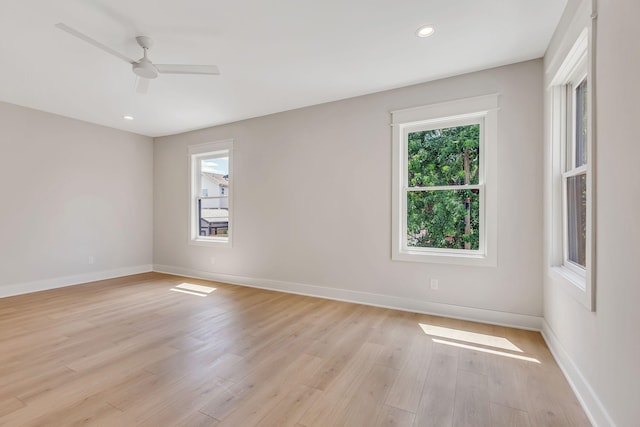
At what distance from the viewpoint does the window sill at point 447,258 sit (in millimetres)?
3188

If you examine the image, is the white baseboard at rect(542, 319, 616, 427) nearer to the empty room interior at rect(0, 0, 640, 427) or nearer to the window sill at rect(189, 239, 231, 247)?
the empty room interior at rect(0, 0, 640, 427)

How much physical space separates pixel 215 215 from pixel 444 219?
3975mm

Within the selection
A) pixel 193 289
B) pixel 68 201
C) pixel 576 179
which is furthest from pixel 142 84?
pixel 576 179

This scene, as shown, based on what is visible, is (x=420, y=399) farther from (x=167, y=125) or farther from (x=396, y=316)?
(x=167, y=125)

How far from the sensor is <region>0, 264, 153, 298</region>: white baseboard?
4.22 meters

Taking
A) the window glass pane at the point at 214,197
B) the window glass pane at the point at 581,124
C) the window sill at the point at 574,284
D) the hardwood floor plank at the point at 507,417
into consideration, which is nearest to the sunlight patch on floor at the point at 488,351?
the window sill at the point at 574,284

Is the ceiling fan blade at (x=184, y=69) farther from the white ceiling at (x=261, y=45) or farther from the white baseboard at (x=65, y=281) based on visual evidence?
the white baseboard at (x=65, y=281)

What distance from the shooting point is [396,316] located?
3396mm

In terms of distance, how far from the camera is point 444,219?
3510 mm

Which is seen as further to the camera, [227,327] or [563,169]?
[227,327]

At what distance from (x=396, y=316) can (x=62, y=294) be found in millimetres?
4719

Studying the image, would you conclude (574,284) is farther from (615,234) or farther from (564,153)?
(564,153)

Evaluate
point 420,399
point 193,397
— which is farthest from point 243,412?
point 420,399

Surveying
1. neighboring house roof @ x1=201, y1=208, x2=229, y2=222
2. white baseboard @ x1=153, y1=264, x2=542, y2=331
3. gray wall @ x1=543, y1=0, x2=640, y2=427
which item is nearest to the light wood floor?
white baseboard @ x1=153, y1=264, x2=542, y2=331
